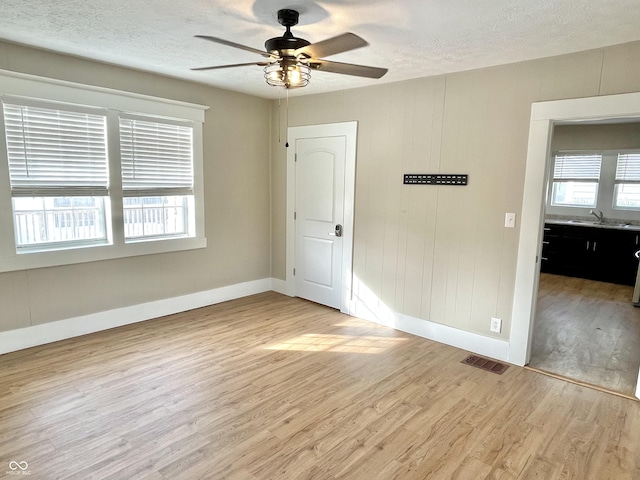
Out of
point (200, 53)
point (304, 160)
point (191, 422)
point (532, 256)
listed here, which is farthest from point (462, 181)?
point (191, 422)

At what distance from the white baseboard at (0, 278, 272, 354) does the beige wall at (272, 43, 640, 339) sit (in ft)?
5.48

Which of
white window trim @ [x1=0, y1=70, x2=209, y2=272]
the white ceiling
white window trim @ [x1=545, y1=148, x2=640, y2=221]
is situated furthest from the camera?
white window trim @ [x1=545, y1=148, x2=640, y2=221]

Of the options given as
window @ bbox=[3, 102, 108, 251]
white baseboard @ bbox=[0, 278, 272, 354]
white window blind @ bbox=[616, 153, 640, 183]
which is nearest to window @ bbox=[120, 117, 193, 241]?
window @ bbox=[3, 102, 108, 251]

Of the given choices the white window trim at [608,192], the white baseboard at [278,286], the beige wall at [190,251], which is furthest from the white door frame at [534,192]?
the white window trim at [608,192]

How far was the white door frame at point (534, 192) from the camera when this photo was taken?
2842mm

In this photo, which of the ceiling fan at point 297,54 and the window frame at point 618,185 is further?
the window frame at point 618,185

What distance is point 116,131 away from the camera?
376 cm

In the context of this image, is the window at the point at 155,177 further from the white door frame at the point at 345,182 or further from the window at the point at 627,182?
the window at the point at 627,182

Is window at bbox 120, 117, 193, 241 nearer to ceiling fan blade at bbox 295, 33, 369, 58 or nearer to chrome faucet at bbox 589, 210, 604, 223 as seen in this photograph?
ceiling fan blade at bbox 295, 33, 369, 58

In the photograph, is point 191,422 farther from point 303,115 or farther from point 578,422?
point 303,115

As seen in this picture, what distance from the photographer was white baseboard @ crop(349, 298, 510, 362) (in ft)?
11.4

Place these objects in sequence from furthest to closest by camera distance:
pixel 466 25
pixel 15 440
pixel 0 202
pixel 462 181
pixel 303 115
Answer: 1. pixel 303 115
2. pixel 462 181
3. pixel 0 202
4. pixel 466 25
5. pixel 15 440

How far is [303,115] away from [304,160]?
0.54m

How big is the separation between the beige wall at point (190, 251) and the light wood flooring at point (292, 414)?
0.42 m
